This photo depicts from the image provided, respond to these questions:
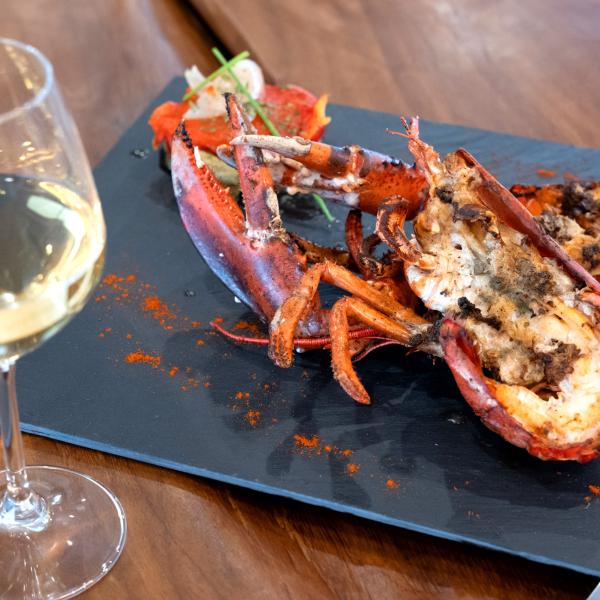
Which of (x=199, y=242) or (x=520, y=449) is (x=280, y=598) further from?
(x=199, y=242)

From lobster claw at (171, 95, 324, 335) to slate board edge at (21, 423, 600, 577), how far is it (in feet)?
0.89

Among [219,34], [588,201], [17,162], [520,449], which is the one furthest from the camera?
[219,34]

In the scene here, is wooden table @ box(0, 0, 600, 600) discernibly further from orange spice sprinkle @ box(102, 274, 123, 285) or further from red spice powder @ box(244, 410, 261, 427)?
orange spice sprinkle @ box(102, 274, 123, 285)

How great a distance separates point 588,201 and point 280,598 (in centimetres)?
93

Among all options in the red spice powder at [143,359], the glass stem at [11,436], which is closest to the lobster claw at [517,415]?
the red spice powder at [143,359]

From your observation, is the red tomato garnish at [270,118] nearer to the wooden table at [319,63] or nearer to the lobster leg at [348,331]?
the wooden table at [319,63]

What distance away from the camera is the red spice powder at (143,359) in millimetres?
1499

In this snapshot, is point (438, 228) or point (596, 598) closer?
point (596, 598)

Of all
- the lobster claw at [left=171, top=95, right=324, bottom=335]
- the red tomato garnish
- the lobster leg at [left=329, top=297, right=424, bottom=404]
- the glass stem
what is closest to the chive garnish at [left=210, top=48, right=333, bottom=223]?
the red tomato garnish

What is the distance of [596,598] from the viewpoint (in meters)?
1.17

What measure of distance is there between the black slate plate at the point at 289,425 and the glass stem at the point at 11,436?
0.15 m

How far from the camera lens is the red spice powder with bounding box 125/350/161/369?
150 centimetres

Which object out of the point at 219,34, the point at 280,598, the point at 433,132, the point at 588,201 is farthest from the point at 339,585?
the point at 219,34

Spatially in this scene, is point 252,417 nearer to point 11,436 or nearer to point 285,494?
point 285,494
